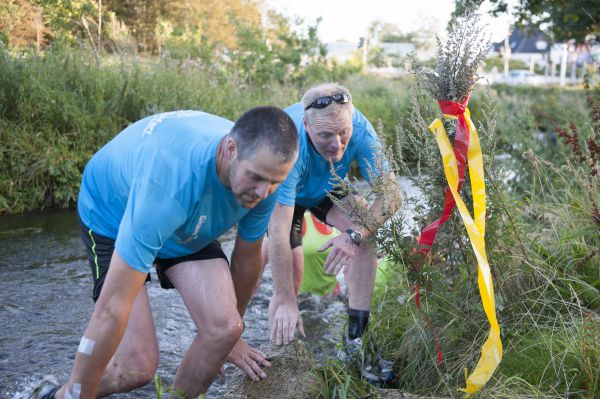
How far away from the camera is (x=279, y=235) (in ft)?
13.2

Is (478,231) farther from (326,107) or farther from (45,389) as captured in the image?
(45,389)

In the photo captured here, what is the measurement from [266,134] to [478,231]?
119 cm

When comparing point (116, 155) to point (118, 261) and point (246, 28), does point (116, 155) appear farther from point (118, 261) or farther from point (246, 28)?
point (246, 28)

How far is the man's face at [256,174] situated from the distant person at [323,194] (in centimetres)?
81

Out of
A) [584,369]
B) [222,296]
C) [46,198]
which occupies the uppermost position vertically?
[222,296]

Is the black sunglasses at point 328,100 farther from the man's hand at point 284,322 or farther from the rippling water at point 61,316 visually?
the man's hand at point 284,322

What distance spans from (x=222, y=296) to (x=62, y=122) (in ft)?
21.0

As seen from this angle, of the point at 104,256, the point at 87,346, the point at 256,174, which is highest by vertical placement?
the point at 256,174

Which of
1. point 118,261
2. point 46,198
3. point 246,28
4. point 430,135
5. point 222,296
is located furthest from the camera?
point 246,28

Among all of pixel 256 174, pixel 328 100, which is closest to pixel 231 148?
pixel 256 174

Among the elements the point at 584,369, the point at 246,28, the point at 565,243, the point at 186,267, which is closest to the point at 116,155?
the point at 186,267

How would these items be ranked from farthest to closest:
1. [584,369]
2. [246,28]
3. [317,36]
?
[317,36], [246,28], [584,369]

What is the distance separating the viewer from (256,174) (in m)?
2.86

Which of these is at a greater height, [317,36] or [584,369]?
[317,36]
